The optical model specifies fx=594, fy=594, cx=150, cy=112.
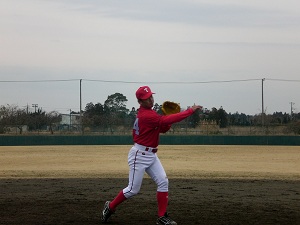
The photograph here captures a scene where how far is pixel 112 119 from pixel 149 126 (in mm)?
49448

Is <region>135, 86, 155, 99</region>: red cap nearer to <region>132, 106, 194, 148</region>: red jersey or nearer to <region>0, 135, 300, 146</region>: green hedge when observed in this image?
<region>132, 106, 194, 148</region>: red jersey

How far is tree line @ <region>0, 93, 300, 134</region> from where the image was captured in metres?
53.0

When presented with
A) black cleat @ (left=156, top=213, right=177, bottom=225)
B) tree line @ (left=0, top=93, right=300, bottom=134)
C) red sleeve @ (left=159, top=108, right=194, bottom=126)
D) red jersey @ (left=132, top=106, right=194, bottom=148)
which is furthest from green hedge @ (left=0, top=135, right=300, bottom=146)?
red sleeve @ (left=159, top=108, right=194, bottom=126)

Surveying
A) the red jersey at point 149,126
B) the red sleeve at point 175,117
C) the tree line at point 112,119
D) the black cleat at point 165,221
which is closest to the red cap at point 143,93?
the red jersey at point 149,126

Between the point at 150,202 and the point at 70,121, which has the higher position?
the point at 70,121

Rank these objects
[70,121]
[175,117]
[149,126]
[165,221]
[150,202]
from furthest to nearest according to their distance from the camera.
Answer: [70,121] < [150,202] < [149,126] < [165,221] < [175,117]

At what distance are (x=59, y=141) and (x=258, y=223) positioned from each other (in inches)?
1322

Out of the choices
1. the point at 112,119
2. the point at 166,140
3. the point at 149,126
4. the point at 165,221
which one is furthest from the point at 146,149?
the point at 112,119

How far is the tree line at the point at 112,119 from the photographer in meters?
53.0

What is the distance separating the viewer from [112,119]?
56.7 meters

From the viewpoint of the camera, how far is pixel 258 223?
7.62 metres

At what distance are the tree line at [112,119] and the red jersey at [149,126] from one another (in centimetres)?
4290

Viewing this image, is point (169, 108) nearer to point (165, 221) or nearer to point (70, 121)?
point (165, 221)

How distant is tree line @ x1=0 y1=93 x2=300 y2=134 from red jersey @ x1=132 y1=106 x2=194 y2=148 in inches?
1689
